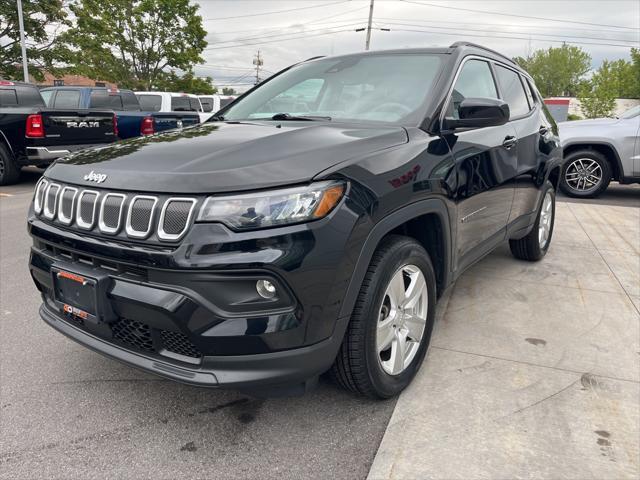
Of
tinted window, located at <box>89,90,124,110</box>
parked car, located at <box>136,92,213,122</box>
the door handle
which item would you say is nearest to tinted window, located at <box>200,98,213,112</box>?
parked car, located at <box>136,92,213,122</box>

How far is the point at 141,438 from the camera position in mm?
2166

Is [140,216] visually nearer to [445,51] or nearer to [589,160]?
[445,51]

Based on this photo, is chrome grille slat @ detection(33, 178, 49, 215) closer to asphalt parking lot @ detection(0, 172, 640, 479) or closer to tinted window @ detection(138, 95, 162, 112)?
asphalt parking lot @ detection(0, 172, 640, 479)

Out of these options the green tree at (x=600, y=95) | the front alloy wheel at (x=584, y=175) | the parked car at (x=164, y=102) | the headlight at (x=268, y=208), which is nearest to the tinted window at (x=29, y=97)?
the parked car at (x=164, y=102)

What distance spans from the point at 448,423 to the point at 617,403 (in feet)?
2.95

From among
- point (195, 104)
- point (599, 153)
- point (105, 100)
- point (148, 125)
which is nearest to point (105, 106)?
point (105, 100)

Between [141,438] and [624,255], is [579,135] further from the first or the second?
[141,438]

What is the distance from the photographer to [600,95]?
3622 cm

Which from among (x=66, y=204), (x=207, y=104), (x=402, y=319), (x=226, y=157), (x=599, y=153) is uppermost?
(x=226, y=157)

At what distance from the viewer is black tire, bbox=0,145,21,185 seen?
27.9 feet

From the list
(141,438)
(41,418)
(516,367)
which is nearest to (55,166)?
(41,418)

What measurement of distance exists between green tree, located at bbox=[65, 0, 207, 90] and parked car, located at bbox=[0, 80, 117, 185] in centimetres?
1960

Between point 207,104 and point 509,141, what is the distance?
14138mm

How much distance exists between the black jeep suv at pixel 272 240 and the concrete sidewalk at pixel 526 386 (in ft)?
0.98
